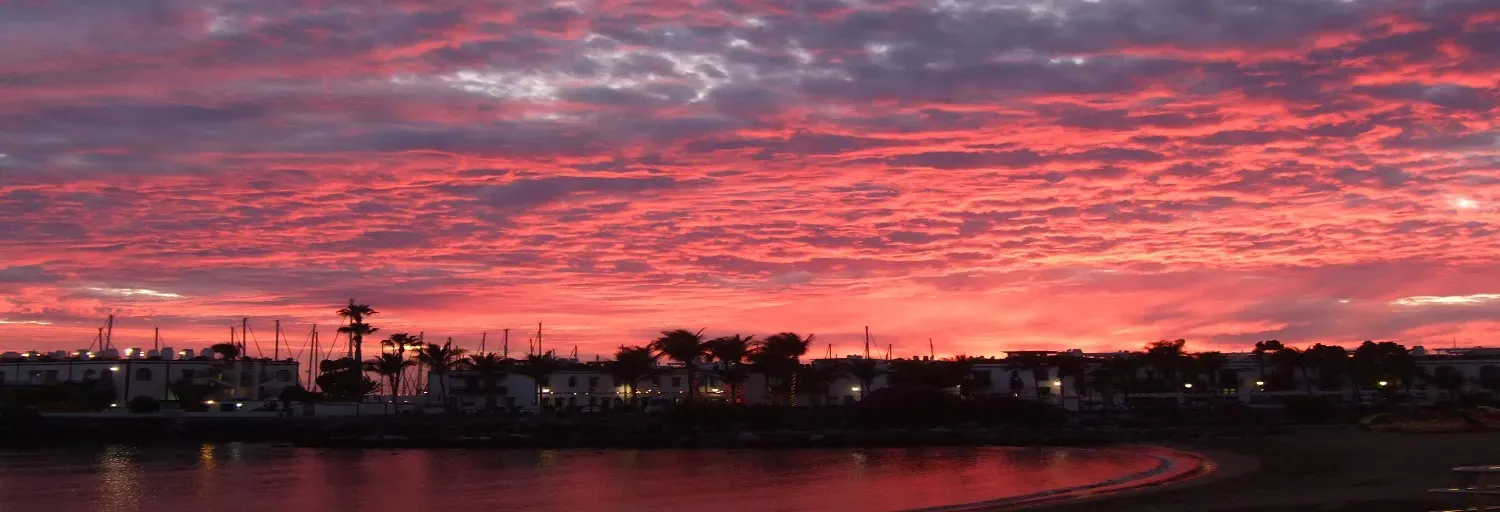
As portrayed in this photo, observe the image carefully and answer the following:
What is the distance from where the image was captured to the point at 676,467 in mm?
69688

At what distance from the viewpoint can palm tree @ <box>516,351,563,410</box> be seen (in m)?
128

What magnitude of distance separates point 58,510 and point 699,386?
83.1 meters

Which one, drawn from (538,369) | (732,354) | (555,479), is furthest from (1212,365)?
(555,479)

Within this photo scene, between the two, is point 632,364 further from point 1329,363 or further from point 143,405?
point 1329,363

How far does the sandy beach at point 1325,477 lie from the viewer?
101ft

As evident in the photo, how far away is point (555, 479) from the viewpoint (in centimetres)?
6300

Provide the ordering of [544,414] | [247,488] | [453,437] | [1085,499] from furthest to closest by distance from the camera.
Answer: [544,414], [453,437], [247,488], [1085,499]

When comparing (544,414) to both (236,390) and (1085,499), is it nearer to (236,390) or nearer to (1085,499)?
(236,390)

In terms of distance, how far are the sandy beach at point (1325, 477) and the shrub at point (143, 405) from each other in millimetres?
101561

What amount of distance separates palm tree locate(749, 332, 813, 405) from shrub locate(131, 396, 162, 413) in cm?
6019

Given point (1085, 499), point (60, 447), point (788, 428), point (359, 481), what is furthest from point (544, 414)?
point (1085, 499)

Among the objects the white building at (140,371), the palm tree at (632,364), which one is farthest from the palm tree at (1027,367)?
the white building at (140,371)

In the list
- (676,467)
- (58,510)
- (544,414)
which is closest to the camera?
(58,510)

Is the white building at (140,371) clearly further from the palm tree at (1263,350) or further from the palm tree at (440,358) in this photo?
the palm tree at (1263,350)
